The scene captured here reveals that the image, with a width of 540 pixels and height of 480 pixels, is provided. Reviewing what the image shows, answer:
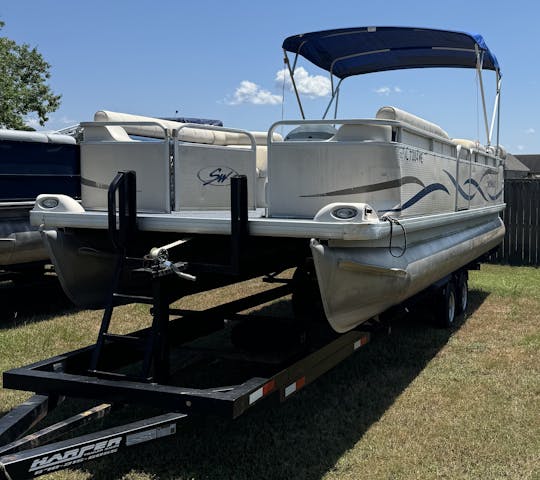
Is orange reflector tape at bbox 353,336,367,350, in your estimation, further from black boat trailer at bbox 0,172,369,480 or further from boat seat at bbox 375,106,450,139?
boat seat at bbox 375,106,450,139

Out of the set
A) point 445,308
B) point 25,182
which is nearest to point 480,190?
point 445,308

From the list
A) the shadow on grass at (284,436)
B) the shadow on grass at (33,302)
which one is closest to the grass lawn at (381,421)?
the shadow on grass at (284,436)

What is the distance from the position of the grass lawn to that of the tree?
26143mm

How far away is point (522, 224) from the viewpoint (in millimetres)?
12891

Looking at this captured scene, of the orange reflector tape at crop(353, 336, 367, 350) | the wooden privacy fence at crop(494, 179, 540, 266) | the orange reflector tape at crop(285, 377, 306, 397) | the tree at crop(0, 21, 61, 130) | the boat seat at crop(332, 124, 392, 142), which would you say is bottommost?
the orange reflector tape at crop(285, 377, 306, 397)

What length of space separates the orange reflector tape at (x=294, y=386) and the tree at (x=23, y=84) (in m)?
29.3

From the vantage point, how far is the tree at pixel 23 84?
30323mm

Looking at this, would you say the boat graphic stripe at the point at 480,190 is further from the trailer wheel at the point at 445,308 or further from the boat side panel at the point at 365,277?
the boat side panel at the point at 365,277

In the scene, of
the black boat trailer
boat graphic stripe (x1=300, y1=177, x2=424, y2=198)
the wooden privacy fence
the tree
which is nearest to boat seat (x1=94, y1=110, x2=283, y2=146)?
the black boat trailer

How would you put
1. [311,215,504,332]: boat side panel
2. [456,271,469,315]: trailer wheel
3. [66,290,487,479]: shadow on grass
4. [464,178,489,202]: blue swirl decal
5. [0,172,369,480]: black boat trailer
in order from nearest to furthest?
[0,172,369,480]: black boat trailer
[66,290,487,479]: shadow on grass
[311,215,504,332]: boat side panel
[464,178,489,202]: blue swirl decal
[456,271,469,315]: trailer wheel

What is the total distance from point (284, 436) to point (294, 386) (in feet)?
1.25

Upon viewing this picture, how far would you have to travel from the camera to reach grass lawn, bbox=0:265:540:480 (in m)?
3.62

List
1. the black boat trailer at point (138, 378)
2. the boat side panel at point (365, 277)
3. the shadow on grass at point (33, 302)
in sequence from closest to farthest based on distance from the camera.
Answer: the black boat trailer at point (138, 378) → the boat side panel at point (365, 277) → the shadow on grass at point (33, 302)

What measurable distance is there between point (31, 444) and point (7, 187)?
4598 millimetres
